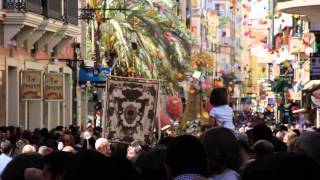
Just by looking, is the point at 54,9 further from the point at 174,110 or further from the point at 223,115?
the point at 223,115

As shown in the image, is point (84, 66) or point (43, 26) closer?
point (43, 26)

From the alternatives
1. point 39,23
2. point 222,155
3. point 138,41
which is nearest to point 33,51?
point 39,23

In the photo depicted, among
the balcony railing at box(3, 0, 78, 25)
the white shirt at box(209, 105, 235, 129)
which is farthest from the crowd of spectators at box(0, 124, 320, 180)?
the balcony railing at box(3, 0, 78, 25)

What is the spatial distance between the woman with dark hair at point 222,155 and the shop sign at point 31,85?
911 inches

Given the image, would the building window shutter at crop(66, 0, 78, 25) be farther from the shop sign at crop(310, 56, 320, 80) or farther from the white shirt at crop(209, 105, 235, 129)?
the white shirt at crop(209, 105, 235, 129)

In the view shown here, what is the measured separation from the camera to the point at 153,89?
706 inches

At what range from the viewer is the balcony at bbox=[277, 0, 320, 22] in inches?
969

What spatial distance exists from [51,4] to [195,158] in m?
27.2

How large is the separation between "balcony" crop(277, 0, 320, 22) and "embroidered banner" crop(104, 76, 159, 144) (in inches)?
306

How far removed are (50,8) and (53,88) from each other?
316 cm

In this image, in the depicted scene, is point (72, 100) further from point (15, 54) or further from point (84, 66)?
point (15, 54)

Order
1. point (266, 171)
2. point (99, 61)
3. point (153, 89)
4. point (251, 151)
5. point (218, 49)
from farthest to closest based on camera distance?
point (218, 49), point (99, 61), point (153, 89), point (251, 151), point (266, 171)

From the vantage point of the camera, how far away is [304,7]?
25.0m

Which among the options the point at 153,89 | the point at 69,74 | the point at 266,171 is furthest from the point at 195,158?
the point at 69,74
